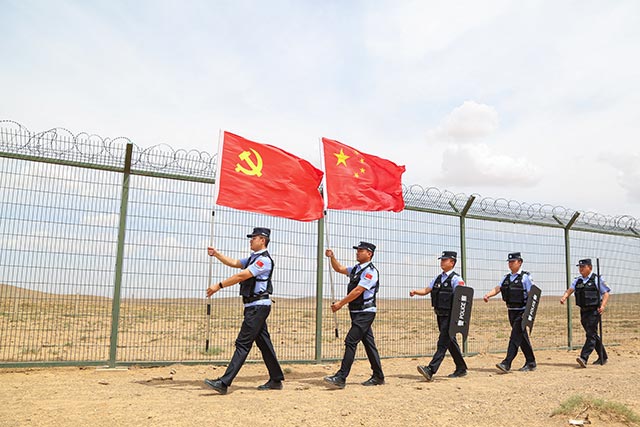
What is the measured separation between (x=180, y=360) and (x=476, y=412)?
4.35 m

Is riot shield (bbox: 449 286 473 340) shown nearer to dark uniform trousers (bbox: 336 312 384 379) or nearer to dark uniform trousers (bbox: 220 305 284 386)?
dark uniform trousers (bbox: 336 312 384 379)

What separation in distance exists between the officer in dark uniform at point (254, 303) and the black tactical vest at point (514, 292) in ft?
14.0

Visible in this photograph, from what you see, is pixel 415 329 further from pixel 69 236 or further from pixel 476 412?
pixel 69 236

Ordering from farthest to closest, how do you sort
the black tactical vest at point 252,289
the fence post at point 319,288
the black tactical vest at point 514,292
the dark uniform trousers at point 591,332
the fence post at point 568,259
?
1. the fence post at point 568,259
2. the dark uniform trousers at point 591,332
3. the black tactical vest at point 514,292
4. the fence post at point 319,288
5. the black tactical vest at point 252,289

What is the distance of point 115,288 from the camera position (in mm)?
7414

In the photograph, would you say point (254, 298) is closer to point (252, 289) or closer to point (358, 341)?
point (252, 289)

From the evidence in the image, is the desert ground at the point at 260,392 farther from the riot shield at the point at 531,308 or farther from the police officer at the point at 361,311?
the riot shield at the point at 531,308

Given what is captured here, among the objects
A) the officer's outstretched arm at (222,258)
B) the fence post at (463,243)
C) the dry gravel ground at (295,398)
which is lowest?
the dry gravel ground at (295,398)

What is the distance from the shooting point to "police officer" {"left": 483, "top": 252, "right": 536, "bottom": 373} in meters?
8.65

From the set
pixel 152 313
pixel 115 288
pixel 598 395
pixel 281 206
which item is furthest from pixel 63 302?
pixel 598 395

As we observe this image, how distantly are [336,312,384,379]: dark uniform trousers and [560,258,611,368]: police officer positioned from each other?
4392 millimetres

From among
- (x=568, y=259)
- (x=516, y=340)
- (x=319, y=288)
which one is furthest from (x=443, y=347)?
(x=568, y=259)

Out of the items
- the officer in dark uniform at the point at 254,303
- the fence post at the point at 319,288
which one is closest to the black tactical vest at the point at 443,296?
the fence post at the point at 319,288

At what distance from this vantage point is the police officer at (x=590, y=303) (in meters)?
9.48
